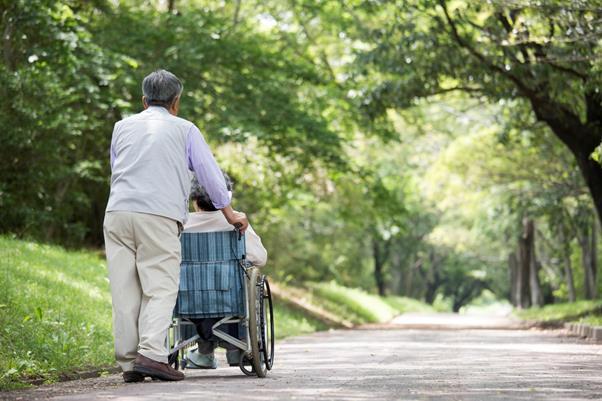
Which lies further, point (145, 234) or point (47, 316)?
point (47, 316)

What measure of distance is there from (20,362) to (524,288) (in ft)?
115

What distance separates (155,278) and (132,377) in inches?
28.8

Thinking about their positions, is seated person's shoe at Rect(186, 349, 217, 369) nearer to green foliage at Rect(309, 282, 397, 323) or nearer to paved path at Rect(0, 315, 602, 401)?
paved path at Rect(0, 315, 602, 401)

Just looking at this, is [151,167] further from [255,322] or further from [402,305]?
[402,305]

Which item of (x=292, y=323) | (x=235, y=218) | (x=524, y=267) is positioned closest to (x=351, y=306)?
(x=524, y=267)

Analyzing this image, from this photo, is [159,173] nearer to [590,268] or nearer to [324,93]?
[324,93]

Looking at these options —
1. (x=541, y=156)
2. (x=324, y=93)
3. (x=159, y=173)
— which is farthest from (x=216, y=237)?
(x=541, y=156)

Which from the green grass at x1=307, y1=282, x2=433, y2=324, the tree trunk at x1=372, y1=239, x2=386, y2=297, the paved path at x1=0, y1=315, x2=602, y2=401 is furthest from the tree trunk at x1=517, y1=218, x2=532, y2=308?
the paved path at x1=0, y1=315, x2=602, y2=401

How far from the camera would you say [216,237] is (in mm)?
7773

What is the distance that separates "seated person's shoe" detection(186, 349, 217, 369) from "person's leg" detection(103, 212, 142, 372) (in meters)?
1.01

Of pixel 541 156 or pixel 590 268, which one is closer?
pixel 541 156

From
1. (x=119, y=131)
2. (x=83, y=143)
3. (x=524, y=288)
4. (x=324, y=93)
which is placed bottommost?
(x=524, y=288)

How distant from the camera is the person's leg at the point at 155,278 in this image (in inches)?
276

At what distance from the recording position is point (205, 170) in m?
7.35
